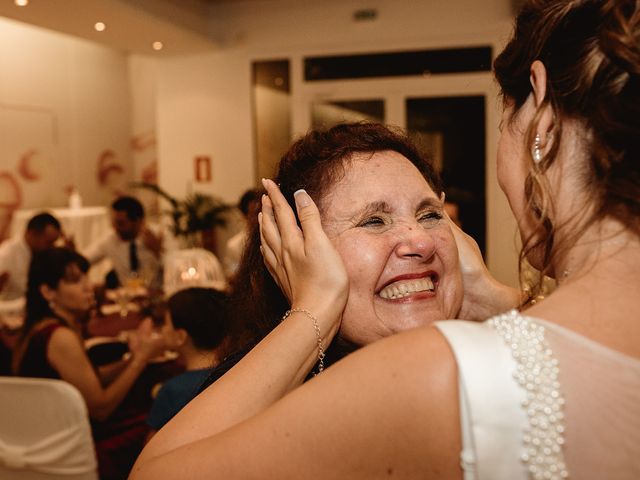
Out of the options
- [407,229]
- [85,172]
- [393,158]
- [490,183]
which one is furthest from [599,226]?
[85,172]

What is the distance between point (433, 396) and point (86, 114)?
953 cm

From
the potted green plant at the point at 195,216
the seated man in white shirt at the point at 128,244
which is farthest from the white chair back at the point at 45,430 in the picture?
the potted green plant at the point at 195,216

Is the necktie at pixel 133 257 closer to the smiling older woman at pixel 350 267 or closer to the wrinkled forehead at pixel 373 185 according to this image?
the smiling older woman at pixel 350 267

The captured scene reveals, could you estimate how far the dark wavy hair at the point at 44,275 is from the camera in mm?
3363

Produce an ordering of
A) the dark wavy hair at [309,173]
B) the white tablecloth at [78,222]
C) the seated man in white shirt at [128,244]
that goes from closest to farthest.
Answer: the dark wavy hair at [309,173], the seated man in white shirt at [128,244], the white tablecloth at [78,222]

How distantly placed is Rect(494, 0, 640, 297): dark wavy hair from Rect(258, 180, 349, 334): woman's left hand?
0.39m

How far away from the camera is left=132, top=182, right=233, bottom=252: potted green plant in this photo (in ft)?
26.3

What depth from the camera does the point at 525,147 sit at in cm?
98

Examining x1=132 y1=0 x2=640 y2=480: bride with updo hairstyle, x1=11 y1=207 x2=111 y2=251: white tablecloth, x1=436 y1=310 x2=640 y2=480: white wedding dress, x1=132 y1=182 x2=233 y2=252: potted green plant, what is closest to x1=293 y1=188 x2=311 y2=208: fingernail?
x1=132 y1=0 x2=640 y2=480: bride with updo hairstyle

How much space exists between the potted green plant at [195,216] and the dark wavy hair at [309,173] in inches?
251

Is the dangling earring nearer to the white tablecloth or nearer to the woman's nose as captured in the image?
the woman's nose

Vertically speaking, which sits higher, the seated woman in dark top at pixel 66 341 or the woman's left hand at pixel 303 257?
the woman's left hand at pixel 303 257

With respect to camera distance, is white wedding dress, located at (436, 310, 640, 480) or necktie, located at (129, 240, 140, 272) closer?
white wedding dress, located at (436, 310, 640, 480)

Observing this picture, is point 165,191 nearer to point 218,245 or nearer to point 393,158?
point 218,245
